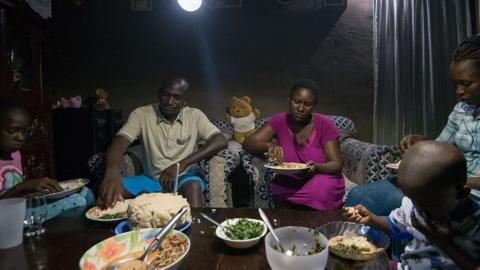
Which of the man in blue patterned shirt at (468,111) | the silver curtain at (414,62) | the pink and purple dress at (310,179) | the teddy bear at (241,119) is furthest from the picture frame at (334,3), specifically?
the man in blue patterned shirt at (468,111)

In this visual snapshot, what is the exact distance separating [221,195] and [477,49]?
1826 millimetres

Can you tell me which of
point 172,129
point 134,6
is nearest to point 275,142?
point 172,129

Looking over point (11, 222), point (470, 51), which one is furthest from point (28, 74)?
point (470, 51)

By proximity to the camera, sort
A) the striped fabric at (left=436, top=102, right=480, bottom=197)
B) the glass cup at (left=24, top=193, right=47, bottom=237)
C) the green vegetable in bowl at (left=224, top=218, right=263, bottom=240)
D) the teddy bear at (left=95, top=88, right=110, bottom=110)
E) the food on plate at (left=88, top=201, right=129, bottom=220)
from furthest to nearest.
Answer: the teddy bear at (left=95, top=88, right=110, bottom=110)
the striped fabric at (left=436, top=102, right=480, bottom=197)
the food on plate at (left=88, top=201, right=129, bottom=220)
the glass cup at (left=24, top=193, right=47, bottom=237)
the green vegetable in bowl at (left=224, top=218, right=263, bottom=240)

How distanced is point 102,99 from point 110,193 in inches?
97.0

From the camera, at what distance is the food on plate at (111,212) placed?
1175mm

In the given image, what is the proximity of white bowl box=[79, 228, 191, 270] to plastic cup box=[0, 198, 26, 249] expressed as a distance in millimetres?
354

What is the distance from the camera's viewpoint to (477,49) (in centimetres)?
135

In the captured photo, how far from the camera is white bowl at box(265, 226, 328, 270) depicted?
27.3 inches

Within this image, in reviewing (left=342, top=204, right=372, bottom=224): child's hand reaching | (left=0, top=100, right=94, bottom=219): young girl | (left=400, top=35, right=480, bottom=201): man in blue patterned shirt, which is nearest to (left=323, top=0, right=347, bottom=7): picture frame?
(left=400, top=35, right=480, bottom=201): man in blue patterned shirt

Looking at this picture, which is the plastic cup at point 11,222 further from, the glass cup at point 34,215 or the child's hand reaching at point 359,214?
the child's hand reaching at point 359,214

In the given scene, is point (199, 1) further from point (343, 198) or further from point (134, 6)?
point (343, 198)

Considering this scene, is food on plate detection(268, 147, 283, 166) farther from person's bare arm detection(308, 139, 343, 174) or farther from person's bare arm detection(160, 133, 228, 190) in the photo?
person's bare arm detection(160, 133, 228, 190)

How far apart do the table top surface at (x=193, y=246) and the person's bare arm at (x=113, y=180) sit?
0.42 ft
